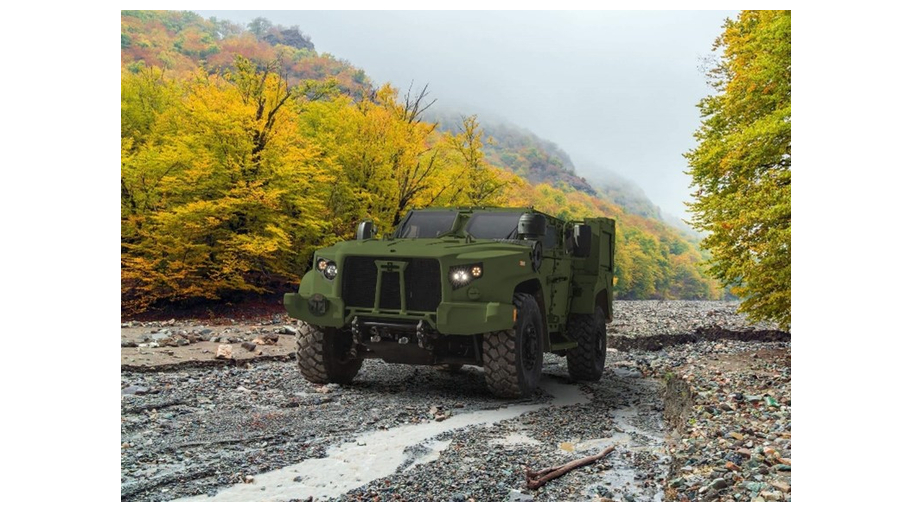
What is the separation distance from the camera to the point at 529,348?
7918 millimetres

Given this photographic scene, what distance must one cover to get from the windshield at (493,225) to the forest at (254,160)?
18.8 feet

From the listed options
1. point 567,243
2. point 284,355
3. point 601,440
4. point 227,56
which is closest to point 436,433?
point 601,440

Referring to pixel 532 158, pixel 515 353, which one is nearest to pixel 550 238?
pixel 515 353

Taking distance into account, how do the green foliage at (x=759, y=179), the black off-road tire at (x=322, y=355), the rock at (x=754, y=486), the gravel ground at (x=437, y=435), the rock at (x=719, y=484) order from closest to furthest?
the rock at (x=754, y=486) < the rock at (x=719, y=484) < the gravel ground at (x=437, y=435) < the black off-road tire at (x=322, y=355) < the green foliage at (x=759, y=179)

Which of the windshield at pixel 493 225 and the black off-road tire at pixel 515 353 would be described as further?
the windshield at pixel 493 225

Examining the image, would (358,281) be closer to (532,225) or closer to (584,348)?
(532,225)

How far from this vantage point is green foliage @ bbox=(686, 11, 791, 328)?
9836 mm

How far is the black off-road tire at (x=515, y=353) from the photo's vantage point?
7.50 metres

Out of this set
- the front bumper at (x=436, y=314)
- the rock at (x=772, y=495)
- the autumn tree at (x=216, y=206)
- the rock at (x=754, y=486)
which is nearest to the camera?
the rock at (x=772, y=495)

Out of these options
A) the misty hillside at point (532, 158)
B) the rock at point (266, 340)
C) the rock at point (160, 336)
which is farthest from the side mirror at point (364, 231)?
the misty hillside at point (532, 158)

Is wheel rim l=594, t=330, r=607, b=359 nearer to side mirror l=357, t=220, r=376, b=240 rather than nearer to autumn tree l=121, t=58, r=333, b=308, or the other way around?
side mirror l=357, t=220, r=376, b=240

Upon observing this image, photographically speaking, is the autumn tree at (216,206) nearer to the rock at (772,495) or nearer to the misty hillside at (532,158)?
the rock at (772,495)

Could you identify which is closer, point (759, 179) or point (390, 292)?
point (390, 292)

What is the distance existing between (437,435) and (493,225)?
3060mm
